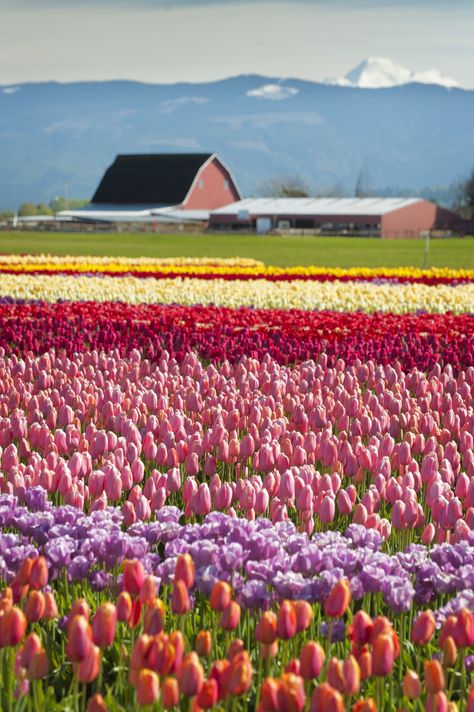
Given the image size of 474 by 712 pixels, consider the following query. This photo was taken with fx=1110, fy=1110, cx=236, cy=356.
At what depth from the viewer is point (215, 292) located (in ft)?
66.3

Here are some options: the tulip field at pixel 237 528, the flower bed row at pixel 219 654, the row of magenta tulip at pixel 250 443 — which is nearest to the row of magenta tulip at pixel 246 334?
the tulip field at pixel 237 528

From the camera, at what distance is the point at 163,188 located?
13512 cm

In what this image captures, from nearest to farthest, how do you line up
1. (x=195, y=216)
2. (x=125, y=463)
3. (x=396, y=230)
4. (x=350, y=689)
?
(x=350, y=689) < (x=125, y=463) < (x=396, y=230) < (x=195, y=216)

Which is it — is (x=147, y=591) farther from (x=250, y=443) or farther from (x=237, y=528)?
(x=250, y=443)

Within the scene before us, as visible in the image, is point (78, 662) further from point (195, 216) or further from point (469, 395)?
point (195, 216)

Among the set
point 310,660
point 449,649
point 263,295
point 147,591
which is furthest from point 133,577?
point 263,295

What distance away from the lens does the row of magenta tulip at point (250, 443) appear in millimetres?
5141

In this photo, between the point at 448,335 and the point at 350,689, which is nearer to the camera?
the point at 350,689

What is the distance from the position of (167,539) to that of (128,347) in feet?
26.9

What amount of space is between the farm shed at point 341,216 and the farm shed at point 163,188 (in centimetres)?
1482

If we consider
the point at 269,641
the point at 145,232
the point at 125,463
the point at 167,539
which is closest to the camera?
the point at 269,641

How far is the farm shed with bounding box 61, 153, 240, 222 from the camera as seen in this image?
13000cm

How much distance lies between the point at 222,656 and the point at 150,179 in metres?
136

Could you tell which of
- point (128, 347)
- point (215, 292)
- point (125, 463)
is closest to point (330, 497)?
point (125, 463)
